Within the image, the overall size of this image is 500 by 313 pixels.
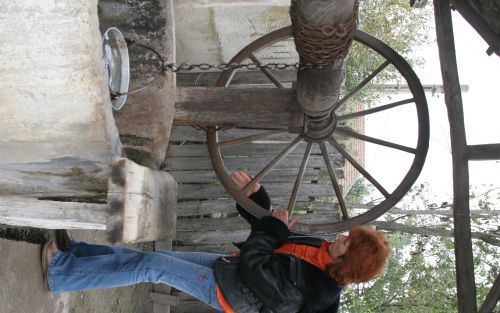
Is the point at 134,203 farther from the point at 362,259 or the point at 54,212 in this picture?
the point at 362,259

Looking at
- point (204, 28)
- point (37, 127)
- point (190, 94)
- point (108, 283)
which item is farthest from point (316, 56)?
point (204, 28)

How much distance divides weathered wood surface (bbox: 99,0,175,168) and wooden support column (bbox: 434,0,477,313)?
180 cm

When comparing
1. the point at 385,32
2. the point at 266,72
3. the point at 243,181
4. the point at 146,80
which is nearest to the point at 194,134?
the point at 266,72

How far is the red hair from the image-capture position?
240 cm

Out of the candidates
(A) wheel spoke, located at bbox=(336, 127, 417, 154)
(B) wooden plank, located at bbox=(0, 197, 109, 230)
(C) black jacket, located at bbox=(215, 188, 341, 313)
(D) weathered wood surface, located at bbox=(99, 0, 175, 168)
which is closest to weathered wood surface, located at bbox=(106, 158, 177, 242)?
(B) wooden plank, located at bbox=(0, 197, 109, 230)

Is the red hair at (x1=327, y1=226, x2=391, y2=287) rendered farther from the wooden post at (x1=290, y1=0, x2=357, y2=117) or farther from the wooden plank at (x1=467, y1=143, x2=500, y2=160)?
the wooden plank at (x1=467, y1=143, x2=500, y2=160)

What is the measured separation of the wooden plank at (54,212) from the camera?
1.92 meters

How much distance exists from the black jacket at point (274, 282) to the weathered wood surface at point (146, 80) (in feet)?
2.35

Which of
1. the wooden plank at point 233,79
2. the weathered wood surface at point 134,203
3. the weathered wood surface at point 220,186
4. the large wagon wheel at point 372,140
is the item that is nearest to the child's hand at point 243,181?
the large wagon wheel at point 372,140

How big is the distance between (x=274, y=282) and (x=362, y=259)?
1.48 feet

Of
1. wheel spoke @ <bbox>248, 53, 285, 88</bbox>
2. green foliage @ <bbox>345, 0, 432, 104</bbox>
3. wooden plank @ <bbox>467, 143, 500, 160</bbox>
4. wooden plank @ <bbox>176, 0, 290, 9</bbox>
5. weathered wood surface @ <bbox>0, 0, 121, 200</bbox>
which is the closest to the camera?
weathered wood surface @ <bbox>0, 0, 121, 200</bbox>

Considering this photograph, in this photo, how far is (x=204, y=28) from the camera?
4148 millimetres

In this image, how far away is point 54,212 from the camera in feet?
6.72

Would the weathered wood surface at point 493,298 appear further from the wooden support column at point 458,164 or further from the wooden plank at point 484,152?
the wooden plank at point 484,152
